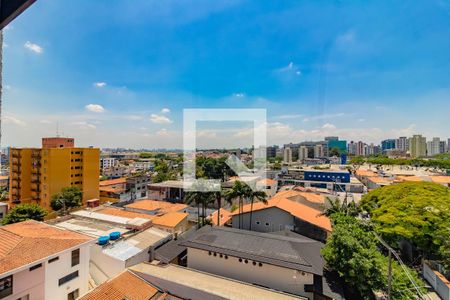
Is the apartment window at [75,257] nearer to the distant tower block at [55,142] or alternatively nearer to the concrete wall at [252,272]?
the concrete wall at [252,272]

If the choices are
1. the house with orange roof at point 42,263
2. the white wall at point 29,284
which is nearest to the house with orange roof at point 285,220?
the house with orange roof at point 42,263

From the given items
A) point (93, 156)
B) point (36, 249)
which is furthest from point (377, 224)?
point (93, 156)

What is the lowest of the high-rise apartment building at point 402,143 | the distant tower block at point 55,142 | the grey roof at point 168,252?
the grey roof at point 168,252

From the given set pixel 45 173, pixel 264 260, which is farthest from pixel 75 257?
pixel 45 173

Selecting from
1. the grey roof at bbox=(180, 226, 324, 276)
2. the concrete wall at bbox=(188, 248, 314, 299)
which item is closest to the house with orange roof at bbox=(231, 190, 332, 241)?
the grey roof at bbox=(180, 226, 324, 276)

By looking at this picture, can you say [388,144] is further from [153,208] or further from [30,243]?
[30,243]

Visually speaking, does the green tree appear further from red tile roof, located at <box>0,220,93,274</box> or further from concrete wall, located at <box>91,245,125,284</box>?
concrete wall, located at <box>91,245,125,284</box>
